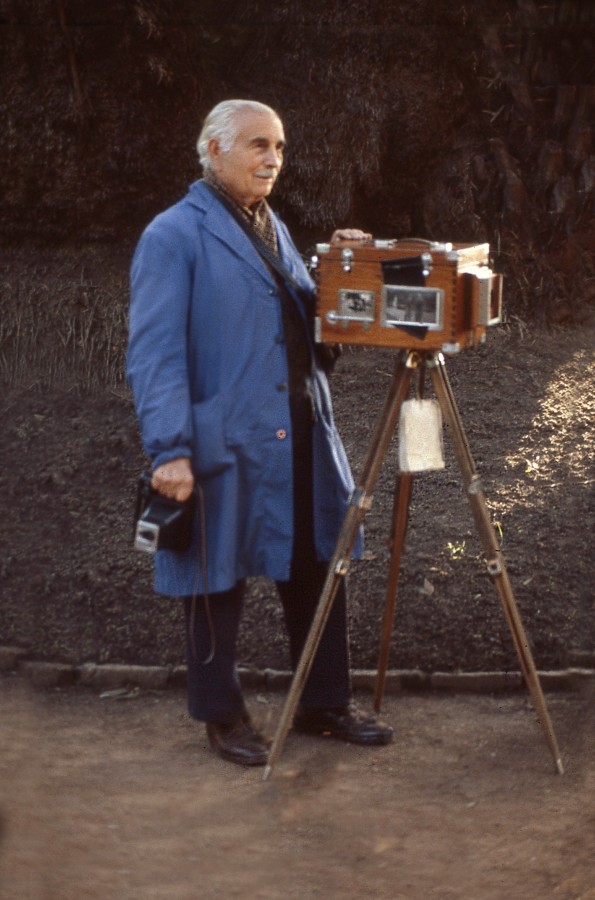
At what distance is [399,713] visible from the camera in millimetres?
5207

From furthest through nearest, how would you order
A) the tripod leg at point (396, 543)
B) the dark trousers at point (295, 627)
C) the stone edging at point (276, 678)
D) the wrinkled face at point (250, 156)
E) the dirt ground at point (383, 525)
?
the dirt ground at point (383, 525), the stone edging at point (276, 678), the tripod leg at point (396, 543), the dark trousers at point (295, 627), the wrinkled face at point (250, 156)

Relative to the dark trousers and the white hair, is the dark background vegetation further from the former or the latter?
the white hair

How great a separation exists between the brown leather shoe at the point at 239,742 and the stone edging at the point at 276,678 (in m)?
0.75

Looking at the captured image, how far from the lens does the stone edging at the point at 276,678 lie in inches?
214

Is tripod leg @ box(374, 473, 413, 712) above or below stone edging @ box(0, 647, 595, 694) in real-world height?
above

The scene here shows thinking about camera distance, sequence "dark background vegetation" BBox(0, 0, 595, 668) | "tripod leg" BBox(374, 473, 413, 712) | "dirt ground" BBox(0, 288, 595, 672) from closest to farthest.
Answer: "tripod leg" BBox(374, 473, 413, 712)
"dirt ground" BBox(0, 288, 595, 672)
"dark background vegetation" BBox(0, 0, 595, 668)

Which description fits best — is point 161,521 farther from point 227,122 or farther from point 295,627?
point 227,122

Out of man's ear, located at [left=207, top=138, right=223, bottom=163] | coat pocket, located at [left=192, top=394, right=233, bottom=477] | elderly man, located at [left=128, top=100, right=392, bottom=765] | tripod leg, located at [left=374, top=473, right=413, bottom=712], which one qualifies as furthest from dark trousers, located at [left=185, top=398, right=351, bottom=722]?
man's ear, located at [left=207, top=138, right=223, bottom=163]

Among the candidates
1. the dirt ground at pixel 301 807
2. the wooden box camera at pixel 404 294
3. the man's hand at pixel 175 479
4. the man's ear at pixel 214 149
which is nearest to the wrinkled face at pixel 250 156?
the man's ear at pixel 214 149

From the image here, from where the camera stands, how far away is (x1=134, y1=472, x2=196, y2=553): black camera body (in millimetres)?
4324

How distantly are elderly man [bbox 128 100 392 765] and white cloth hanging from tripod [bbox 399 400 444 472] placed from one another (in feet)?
1.09

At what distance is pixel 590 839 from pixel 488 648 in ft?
5.52

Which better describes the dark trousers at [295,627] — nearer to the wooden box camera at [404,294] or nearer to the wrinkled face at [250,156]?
the wooden box camera at [404,294]

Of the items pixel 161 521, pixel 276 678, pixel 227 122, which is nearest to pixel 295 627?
pixel 276 678
